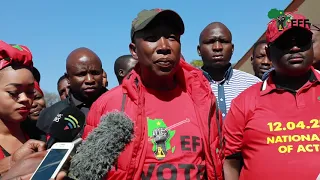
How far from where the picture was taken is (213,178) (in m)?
2.74

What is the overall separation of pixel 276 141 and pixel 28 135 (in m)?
1.76

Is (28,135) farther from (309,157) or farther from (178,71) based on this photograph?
(309,157)

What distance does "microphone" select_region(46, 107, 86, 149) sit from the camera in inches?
137

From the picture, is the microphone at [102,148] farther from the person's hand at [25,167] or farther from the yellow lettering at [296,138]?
the yellow lettering at [296,138]

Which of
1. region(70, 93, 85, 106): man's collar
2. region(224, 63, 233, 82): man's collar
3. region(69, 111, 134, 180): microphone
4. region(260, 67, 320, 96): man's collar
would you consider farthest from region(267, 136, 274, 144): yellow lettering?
region(70, 93, 85, 106): man's collar

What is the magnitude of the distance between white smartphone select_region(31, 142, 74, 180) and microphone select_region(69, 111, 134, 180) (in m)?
0.11

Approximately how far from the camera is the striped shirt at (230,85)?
4.39m

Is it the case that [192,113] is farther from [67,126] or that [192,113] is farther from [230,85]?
[230,85]

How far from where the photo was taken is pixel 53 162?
79.3 inches

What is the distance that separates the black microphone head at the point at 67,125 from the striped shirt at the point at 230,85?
145cm

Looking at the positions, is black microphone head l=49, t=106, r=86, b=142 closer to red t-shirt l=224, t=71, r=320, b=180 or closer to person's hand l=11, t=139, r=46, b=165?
person's hand l=11, t=139, r=46, b=165

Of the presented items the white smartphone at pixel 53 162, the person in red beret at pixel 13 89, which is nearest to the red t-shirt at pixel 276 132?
the white smartphone at pixel 53 162

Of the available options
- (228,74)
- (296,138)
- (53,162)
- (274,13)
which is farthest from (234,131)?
(228,74)

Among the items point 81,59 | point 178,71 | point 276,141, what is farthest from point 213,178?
point 81,59
